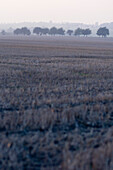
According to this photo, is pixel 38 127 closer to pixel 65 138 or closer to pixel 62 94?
pixel 65 138

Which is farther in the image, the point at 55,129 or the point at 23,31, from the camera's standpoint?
the point at 23,31

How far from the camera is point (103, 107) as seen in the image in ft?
34.8

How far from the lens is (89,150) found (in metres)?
6.30

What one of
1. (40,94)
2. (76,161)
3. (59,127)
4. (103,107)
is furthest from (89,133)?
(40,94)

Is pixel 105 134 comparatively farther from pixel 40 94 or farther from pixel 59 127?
pixel 40 94

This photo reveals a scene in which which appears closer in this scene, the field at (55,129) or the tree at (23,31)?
the field at (55,129)

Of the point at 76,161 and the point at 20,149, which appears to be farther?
the point at 20,149

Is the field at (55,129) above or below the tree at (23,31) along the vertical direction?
above

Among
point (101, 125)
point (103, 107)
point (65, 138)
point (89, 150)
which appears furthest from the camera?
point (103, 107)

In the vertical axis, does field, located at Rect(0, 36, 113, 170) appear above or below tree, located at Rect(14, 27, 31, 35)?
above

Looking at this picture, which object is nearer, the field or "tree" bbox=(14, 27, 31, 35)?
the field

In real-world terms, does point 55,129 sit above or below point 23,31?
above

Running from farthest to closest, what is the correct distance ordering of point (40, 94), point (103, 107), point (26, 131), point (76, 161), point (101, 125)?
point (40, 94) < point (103, 107) < point (101, 125) < point (26, 131) < point (76, 161)

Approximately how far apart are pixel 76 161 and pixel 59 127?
2671mm
